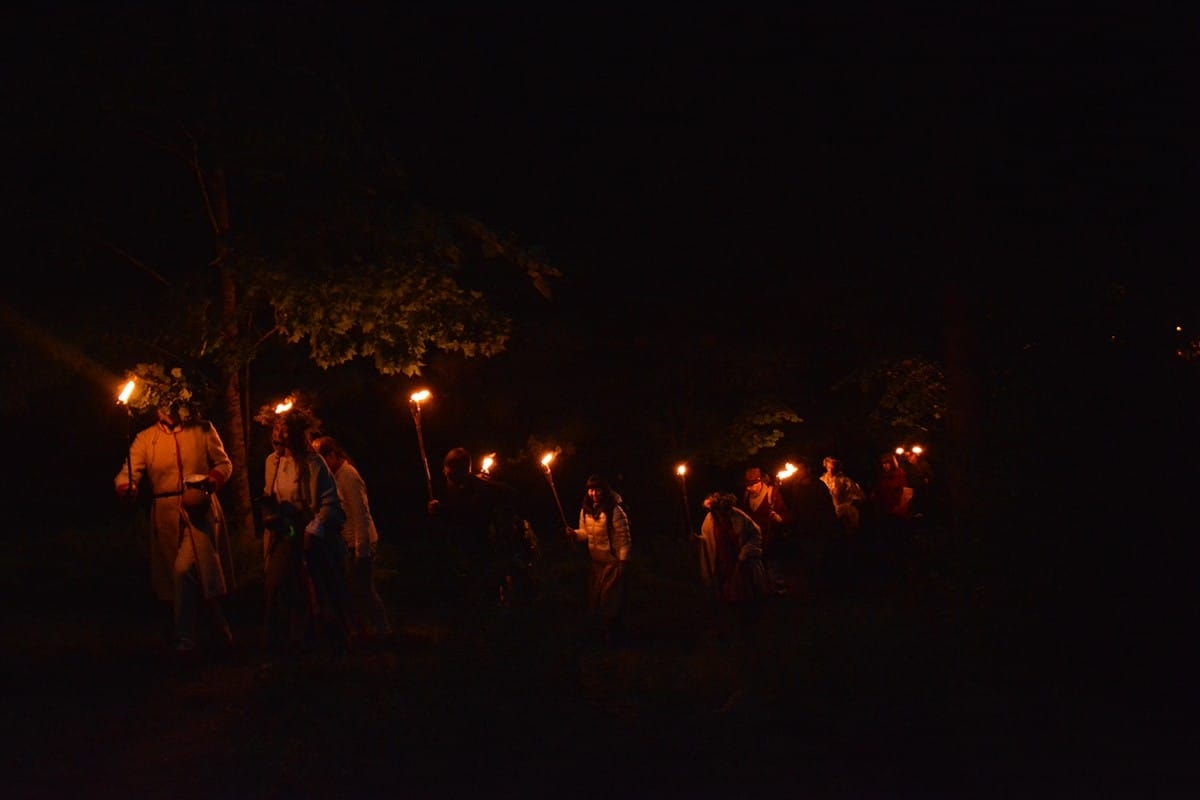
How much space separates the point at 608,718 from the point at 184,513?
351 cm

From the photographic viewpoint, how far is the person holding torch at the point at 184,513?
8.92m

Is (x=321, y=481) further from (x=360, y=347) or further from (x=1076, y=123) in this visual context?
(x=1076, y=123)

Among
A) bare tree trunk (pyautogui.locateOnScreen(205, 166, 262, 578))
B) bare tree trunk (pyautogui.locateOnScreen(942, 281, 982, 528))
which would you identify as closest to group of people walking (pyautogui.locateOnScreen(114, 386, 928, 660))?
bare tree trunk (pyautogui.locateOnScreen(205, 166, 262, 578))

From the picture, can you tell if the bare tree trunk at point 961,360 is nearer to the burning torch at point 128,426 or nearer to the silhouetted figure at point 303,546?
the silhouetted figure at point 303,546

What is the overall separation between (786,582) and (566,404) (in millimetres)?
4734

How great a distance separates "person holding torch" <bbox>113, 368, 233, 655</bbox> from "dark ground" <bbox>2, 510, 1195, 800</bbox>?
1.24 feet

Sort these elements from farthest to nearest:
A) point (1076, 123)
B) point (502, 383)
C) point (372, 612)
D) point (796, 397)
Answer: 1. point (796, 397)
2. point (502, 383)
3. point (1076, 123)
4. point (372, 612)

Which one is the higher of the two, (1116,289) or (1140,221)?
(1140,221)

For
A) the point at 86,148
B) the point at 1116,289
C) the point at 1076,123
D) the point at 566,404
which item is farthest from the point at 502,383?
the point at 1116,289

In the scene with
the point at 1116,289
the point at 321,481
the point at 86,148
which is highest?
the point at 86,148

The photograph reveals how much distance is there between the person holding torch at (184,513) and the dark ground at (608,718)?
377 mm

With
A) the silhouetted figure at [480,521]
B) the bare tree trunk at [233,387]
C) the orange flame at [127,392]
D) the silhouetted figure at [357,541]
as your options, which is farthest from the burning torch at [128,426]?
the silhouetted figure at [480,521]

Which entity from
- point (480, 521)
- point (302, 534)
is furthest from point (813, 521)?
point (302, 534)

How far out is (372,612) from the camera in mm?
9547
